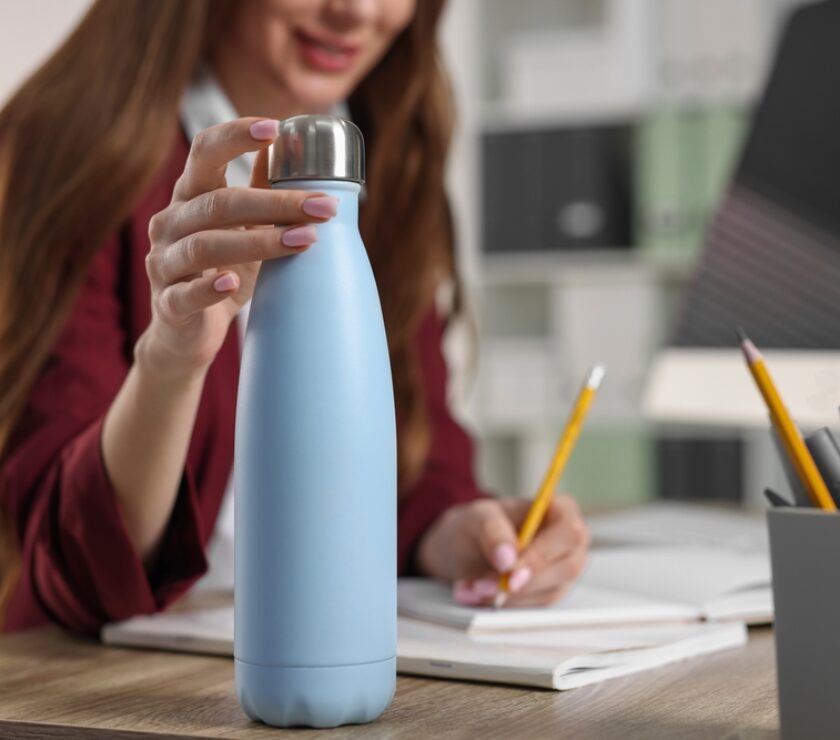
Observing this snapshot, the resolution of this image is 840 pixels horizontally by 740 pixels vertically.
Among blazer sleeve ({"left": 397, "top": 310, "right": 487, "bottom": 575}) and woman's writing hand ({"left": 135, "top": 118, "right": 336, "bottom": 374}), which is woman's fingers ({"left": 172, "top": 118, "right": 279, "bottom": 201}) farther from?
blazer sleeve ({"left": 397, "top": 310, "right": 487, "bottom": 575})

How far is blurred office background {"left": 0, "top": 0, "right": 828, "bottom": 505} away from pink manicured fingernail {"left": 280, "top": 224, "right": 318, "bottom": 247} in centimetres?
238

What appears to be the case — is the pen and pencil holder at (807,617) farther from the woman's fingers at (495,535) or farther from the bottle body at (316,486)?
the woman's fingers at (495,535)

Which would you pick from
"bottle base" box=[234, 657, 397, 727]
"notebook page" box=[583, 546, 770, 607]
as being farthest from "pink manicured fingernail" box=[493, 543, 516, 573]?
"bottle base" box=[234, 657, 397, 727]

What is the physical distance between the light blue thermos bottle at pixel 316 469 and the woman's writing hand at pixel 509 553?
10.9 inches

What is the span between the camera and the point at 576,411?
0.77 m

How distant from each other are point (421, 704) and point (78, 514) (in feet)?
1.05

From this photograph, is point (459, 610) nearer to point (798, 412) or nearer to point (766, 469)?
point (798, 412)

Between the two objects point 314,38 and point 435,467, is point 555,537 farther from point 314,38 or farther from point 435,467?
point 314,38

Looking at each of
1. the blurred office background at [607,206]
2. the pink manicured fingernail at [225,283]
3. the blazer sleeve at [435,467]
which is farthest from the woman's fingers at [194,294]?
the blurred office background at [607,206]

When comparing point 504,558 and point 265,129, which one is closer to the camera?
point 265,129

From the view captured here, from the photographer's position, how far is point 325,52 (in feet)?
3.89

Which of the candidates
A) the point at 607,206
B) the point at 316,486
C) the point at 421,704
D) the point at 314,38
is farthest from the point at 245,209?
the point at 607,206

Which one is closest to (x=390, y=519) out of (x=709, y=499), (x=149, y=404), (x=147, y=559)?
(x=149, y=404)

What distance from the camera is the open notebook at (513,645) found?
62cm
